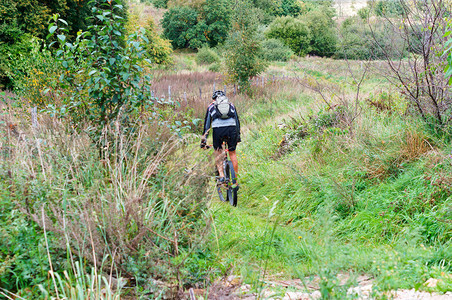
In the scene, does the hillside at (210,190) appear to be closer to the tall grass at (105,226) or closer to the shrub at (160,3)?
the tall grass at (105,226)

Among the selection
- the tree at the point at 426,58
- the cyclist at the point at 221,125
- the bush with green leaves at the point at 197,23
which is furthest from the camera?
the bush with green leaves at the point at 197,23

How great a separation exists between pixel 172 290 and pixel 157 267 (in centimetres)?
21

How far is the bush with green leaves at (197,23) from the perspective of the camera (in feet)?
158

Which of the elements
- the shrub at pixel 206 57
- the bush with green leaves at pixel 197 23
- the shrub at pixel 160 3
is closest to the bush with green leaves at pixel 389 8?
the shrub at pixel 206 57

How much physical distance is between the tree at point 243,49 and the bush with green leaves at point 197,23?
31.9 m

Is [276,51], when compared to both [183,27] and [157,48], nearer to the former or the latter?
[157,48]

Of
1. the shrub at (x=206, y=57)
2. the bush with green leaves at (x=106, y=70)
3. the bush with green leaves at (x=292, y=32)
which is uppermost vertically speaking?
the bush with green leaves at (x=292, y=32)

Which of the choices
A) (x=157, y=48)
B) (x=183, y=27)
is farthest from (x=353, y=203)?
(x=183, y=27)

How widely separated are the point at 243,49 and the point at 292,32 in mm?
29374

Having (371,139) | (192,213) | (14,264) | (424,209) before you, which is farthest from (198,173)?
(371,139)

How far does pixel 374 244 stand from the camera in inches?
169

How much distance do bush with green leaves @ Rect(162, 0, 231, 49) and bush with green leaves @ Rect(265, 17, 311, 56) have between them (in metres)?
7.01

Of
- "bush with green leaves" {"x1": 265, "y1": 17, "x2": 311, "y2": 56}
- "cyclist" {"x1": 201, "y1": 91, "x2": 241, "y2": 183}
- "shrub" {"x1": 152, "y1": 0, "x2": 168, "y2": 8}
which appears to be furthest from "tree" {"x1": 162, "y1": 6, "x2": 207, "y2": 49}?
"cyclist" {"x1": 201, "y1": 91, "x2": 241, "y2": 183}

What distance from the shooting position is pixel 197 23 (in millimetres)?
49031
